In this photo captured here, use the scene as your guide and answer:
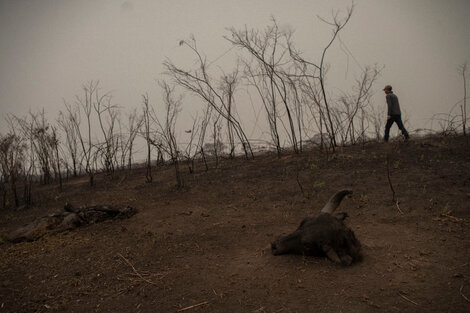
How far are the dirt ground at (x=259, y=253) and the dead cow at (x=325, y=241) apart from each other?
86 millimetres

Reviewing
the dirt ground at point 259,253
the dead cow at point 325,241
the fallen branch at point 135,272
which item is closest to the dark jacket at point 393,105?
the dirt ground at point 259,253

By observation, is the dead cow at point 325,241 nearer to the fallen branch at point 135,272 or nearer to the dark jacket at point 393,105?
the fallen branch at point 135,272

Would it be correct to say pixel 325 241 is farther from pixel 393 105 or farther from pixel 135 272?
pixel 393 105

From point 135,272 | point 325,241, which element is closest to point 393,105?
point 325,241

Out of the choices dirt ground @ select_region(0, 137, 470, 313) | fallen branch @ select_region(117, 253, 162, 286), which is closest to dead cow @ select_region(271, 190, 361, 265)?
dirt ground @ select_region(0, 137, 470, 313)

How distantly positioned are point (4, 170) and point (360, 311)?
735 centimetres

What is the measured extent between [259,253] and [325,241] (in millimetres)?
701

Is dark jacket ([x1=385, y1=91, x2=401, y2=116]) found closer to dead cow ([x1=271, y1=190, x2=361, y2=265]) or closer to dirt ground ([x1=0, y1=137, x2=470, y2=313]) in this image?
dirt ground ([x1=0, y1=137, x2=470, y2=313])

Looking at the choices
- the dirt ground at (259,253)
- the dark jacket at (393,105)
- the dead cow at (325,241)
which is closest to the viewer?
the dirt ground at (259,253)

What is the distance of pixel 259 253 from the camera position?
2725 mm

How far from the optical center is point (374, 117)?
385 inches

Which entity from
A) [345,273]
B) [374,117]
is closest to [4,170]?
[345,273]

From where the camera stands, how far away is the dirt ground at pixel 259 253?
6.57 ft

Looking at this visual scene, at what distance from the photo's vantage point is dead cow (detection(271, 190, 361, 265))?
235 centimetres
